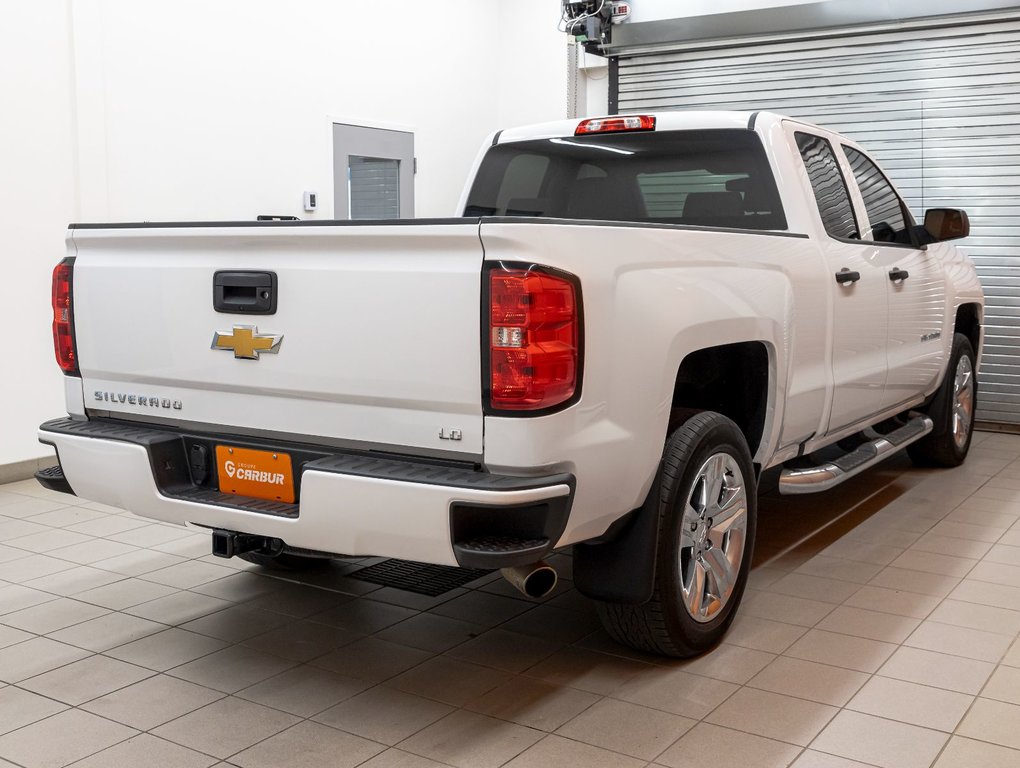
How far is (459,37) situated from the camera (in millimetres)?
10250

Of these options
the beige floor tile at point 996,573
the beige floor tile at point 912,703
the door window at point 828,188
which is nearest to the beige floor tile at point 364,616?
the beige floor tile at point 912,703

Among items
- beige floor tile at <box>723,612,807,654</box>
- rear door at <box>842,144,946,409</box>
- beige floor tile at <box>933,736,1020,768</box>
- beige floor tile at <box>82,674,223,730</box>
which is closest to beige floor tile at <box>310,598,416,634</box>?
beige floor tile at <box>82,674,223,730</box>

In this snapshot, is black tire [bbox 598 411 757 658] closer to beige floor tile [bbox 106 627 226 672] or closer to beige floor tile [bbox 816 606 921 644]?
beige floor tile [bbox 816 606 921 644]

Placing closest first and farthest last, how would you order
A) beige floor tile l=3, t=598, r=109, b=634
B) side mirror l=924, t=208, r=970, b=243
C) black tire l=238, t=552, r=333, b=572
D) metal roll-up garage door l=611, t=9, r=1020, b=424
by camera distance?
beige floor tile l=3, t=598, r=109, b=634 < black tire l=238, t=552, r=333, b=572 < side mirror l=924, t=208, r=970, b=243 < metal roll-up garage door l=611, t=9, r=1020, b=424

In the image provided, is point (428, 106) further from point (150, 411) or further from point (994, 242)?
point (150, 411)

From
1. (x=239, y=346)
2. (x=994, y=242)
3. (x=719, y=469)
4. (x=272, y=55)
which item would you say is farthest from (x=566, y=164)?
(x=994, y=242)

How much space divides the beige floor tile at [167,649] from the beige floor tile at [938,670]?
88.2 inches

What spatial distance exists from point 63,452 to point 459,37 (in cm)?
783

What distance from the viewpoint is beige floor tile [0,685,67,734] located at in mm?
3035

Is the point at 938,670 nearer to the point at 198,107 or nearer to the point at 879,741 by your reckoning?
the point at 879,741

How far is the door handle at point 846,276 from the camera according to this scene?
427 cm

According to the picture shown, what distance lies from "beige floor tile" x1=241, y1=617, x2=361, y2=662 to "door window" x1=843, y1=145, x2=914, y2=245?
2.94 meters

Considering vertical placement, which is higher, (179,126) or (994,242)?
(179,126)

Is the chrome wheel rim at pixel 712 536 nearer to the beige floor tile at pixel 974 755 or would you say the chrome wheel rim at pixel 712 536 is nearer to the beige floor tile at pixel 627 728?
the beige floor tile at pixel 627 728
